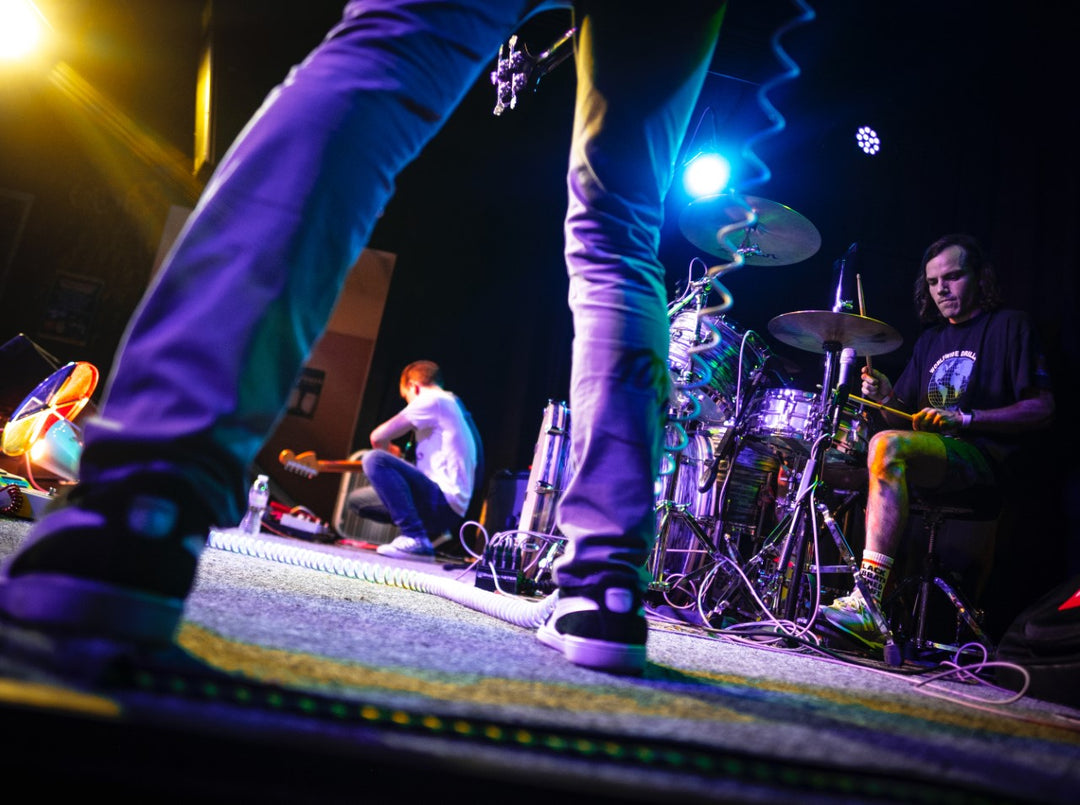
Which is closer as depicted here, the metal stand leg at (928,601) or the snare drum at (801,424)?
the metal stand leg at (928,601)

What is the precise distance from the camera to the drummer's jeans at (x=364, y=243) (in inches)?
23.9

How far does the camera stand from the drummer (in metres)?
2.98

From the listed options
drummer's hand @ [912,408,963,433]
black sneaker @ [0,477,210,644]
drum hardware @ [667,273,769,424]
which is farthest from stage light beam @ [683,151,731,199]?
black sneaker @ [0,477,210,644]

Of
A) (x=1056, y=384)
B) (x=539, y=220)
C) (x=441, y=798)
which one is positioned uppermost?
(x=539, y=220)

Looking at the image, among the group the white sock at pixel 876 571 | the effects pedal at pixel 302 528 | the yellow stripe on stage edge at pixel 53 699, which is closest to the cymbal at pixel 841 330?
the white sock at pixel 876 571

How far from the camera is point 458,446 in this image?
5863mm

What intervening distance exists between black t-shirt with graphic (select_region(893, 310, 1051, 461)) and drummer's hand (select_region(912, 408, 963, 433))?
24cm

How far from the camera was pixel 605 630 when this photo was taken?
3.11ft

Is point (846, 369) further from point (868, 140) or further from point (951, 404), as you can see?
point (868, 140)

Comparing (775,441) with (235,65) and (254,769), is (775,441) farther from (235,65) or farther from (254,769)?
(235,65)

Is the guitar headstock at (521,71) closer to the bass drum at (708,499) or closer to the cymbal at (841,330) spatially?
the cymbal at (841,330)

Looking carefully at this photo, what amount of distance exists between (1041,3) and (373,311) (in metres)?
6.37

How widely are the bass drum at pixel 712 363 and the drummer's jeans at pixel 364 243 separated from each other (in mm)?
2875

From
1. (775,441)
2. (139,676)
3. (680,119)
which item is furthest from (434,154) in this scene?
(139,676)
